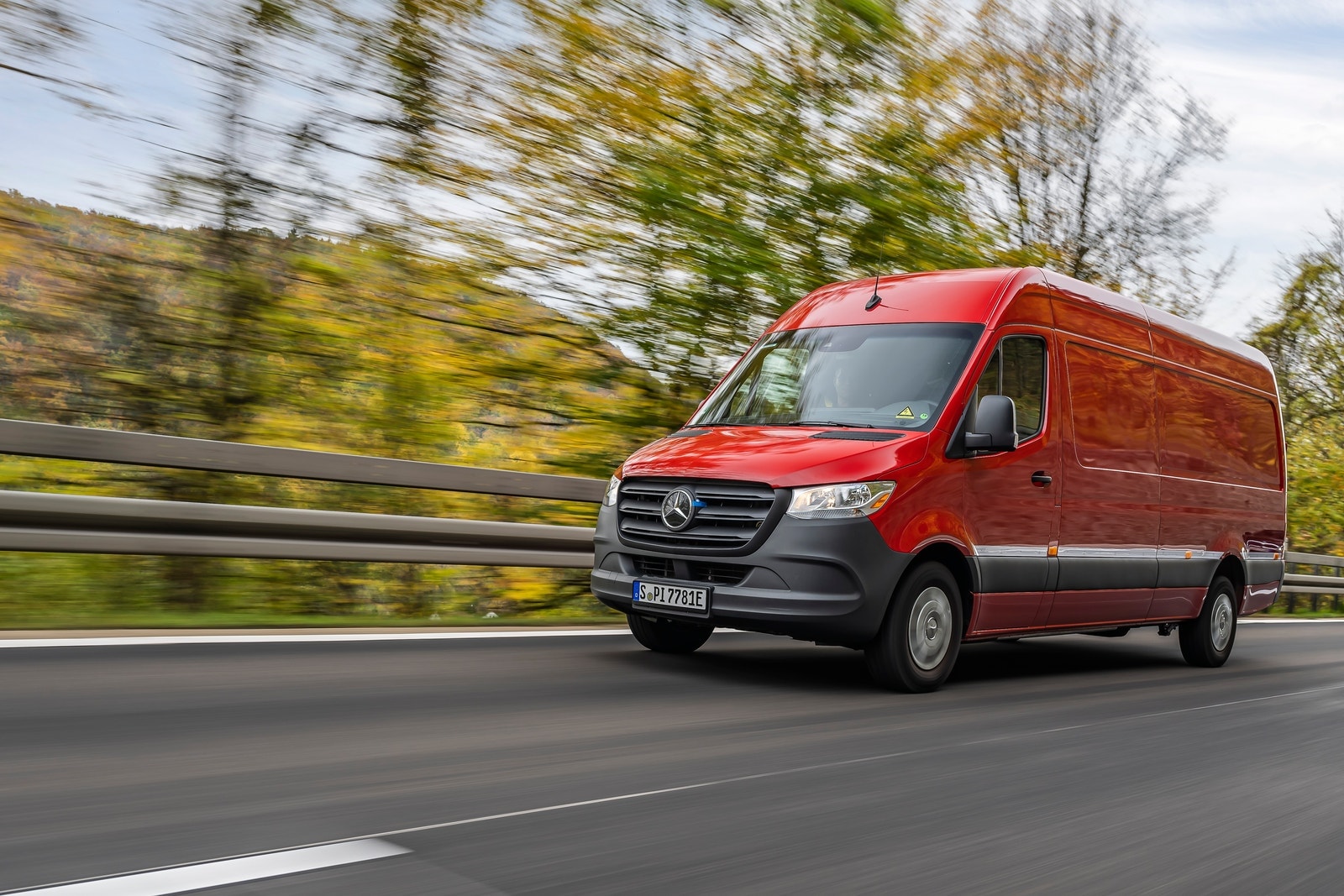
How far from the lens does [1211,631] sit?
9992mm

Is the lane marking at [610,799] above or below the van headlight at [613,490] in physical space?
below

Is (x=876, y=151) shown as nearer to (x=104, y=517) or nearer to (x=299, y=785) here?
(x=104, y=517)

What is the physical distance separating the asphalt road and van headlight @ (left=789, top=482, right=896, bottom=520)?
95 centimetres

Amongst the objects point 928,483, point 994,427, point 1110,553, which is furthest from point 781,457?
point 1110,553

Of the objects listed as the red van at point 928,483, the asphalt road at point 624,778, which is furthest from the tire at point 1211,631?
the asphalt road at point 624,778

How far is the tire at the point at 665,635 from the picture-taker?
7.59 meters

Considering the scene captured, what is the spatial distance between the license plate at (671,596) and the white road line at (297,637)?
1.35 m

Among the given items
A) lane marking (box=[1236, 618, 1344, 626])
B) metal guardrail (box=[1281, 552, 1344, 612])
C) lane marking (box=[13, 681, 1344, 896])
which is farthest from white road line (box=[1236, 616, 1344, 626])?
lane marking (box=[13, 681, 1344, 896])

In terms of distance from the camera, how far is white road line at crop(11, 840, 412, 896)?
113 inches

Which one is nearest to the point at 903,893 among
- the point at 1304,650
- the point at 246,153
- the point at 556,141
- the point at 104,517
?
the point at 104,517

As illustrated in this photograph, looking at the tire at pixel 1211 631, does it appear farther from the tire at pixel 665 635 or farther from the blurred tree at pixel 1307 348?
the blurred tree at pixel 1307 348

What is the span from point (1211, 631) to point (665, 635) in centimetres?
499

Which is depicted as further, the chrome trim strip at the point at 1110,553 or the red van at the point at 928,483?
the chrome trim strip at the point at 1110,553

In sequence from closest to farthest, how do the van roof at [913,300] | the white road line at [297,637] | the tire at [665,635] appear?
the white road line at [297,637] < the van roof at [913,300] < the tire at [665,635]
